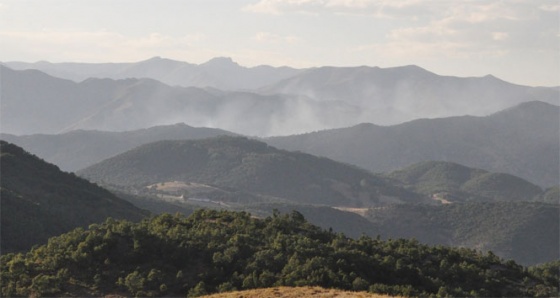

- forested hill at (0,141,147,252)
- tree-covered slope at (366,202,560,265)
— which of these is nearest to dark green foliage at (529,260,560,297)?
forested hill at (0,141,147,252)

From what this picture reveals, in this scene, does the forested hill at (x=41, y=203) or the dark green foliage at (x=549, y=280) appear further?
the forested hill at (x=41, y=203)

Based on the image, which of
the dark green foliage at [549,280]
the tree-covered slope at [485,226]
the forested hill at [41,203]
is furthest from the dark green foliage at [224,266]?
the tree-covered slope at [485,226]

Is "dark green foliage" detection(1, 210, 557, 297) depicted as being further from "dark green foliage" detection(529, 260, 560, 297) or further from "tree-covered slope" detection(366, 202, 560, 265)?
"tree-covered slope" detection(366, 202, 560, 265)

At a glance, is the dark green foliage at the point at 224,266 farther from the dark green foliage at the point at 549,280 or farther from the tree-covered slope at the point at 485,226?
the tree-covered slope at the point at 485,226

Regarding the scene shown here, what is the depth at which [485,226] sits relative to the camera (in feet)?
575

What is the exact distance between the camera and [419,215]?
18350 cm

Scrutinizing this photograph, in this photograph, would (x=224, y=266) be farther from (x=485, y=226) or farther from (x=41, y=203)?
(x=485, y=226)

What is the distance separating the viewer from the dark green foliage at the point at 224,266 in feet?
151

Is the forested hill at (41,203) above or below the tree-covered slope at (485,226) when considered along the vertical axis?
above

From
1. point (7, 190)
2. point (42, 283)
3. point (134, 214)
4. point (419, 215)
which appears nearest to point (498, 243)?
point (419, 215)

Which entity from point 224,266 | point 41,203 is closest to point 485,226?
point 41,203

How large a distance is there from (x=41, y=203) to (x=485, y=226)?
378ft

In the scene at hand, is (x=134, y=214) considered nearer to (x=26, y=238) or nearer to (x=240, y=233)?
(x=26, y=238)

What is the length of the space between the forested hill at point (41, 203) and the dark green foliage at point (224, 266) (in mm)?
18729
